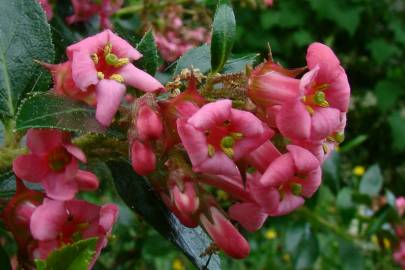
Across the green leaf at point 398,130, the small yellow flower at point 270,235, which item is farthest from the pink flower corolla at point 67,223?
the green leaf at point 398,130

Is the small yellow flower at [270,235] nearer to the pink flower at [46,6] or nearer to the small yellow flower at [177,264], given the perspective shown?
the small yellow flower at [177,264]

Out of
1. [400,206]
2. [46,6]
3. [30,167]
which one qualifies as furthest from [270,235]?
[30,167]

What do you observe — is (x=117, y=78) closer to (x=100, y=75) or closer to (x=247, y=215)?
(x=100, y=75)

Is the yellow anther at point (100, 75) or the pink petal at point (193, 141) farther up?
the yellow anther at point (100, 75)

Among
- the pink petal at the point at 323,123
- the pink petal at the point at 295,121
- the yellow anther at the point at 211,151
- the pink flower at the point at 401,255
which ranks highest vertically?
the pink petal at the point at 295,121

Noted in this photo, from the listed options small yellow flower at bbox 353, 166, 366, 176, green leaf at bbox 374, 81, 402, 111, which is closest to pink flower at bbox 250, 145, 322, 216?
small yellow flower at bbox 353, 166, 366, 176

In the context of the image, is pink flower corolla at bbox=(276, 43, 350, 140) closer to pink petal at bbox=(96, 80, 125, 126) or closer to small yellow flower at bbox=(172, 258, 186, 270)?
pink petal at bbox=(96, 80, 125, 126)

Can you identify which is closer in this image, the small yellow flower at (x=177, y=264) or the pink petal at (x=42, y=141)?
the pink petal at (x=42, y=141)
